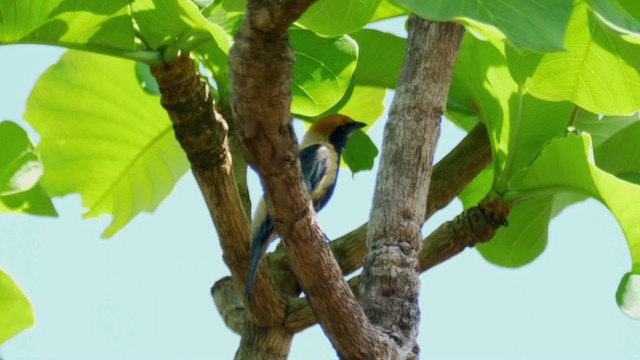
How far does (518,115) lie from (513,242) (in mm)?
537

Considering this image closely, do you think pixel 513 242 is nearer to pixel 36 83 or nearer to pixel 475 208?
pixel 475 208

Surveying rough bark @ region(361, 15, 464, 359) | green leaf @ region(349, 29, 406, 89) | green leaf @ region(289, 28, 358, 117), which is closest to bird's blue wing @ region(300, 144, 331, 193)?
green leaf @ region(349, 29, 406, 89)

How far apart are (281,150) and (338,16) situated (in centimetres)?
88

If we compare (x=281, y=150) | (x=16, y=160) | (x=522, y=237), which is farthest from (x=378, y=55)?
(x=281, y=150)

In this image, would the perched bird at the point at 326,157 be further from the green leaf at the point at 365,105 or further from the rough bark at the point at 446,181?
the rough bark at the point at 446,181

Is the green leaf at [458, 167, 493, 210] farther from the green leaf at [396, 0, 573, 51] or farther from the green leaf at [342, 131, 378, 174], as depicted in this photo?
the green leaf at [396, 0, 573, 51]

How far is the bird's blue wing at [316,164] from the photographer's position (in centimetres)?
383

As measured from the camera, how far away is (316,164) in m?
3.88

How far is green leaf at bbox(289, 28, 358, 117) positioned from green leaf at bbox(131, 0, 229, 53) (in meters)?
0.45

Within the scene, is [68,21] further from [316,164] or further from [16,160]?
[316,164]

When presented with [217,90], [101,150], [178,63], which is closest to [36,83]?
[101,150]

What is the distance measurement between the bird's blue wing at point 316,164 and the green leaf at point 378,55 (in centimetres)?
51

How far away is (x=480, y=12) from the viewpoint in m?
2.04

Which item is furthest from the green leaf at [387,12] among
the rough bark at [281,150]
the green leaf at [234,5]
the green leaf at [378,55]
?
the rough bark at [281,150]
